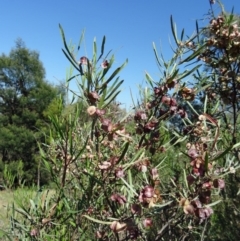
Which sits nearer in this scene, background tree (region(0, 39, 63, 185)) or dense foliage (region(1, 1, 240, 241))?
dense foliage (region(1, 1, 240, 241))

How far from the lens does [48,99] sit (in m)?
17.0

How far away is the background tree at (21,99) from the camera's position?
51.6 feet

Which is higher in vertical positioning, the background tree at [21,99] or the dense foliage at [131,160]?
the background tree at [21,99]

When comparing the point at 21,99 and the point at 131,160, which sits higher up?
the point at 21,99

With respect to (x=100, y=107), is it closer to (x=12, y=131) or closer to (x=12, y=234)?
(x=12, y=234)

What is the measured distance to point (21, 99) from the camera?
16844 mm

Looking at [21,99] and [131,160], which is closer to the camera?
[131,160]

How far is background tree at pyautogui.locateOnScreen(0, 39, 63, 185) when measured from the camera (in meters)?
15.7

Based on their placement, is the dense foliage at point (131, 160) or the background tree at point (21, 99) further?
the background tree at point (21, 99)

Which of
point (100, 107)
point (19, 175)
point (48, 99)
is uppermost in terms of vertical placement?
point (48, 99)

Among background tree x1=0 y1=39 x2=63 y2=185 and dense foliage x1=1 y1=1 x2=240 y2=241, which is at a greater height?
background tree x1=0 y1=39 x2=63 y2=185

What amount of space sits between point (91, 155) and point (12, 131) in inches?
626

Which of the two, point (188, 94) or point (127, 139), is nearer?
point (127, 139)

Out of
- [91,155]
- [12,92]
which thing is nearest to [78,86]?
[91,155]
